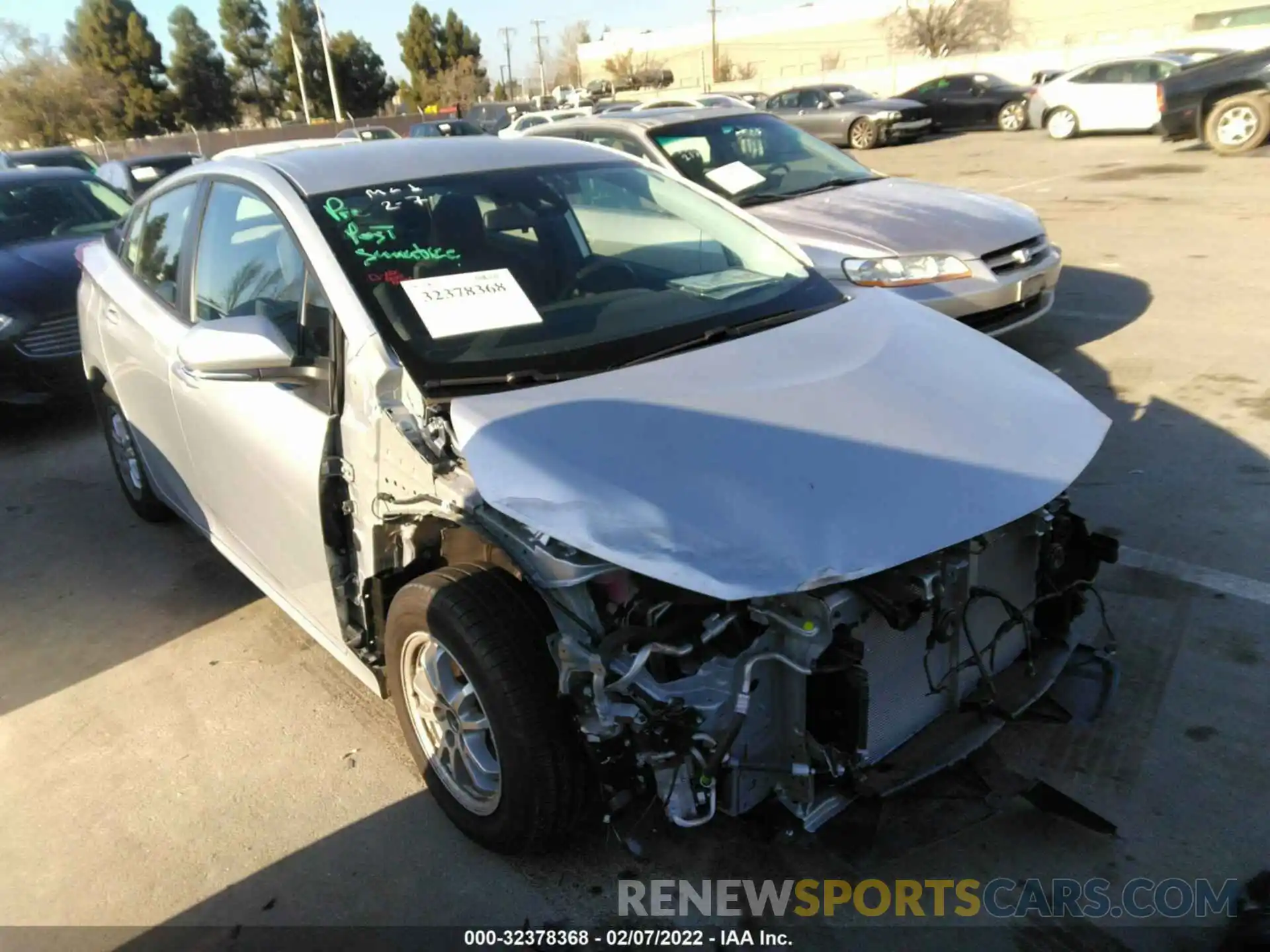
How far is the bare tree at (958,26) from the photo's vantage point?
5534cm

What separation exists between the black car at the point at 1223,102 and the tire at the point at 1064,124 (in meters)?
4.50

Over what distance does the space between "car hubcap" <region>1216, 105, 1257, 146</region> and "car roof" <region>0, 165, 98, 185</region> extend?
14951mm

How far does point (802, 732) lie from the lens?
215cm

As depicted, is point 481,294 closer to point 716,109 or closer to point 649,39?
point 716,109

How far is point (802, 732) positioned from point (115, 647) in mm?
3067

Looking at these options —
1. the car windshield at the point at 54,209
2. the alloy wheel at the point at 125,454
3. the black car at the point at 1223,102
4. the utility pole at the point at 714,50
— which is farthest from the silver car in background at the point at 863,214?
the utility pole at the point at 714,50

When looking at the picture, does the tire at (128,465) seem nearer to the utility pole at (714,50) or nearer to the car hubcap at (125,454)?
the car hubcap at (125,454)

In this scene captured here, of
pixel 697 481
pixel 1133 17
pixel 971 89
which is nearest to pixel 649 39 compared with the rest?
pixel 1133 17

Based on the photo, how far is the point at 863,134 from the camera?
2181 cm

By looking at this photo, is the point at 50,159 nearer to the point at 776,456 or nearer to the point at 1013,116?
the point at 776,456

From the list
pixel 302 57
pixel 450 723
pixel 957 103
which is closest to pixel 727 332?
pixel 450 723

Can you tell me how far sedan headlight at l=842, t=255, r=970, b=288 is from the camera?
5426 millimetres

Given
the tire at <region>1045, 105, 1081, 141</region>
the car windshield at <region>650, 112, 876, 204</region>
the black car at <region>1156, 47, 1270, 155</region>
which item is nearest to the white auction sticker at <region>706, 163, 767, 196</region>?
the car windshield at <region>650, 112, 876, 204</region>

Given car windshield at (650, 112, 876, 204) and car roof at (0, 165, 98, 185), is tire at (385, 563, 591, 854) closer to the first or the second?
car windshield at (650, 112, 876, 204)
